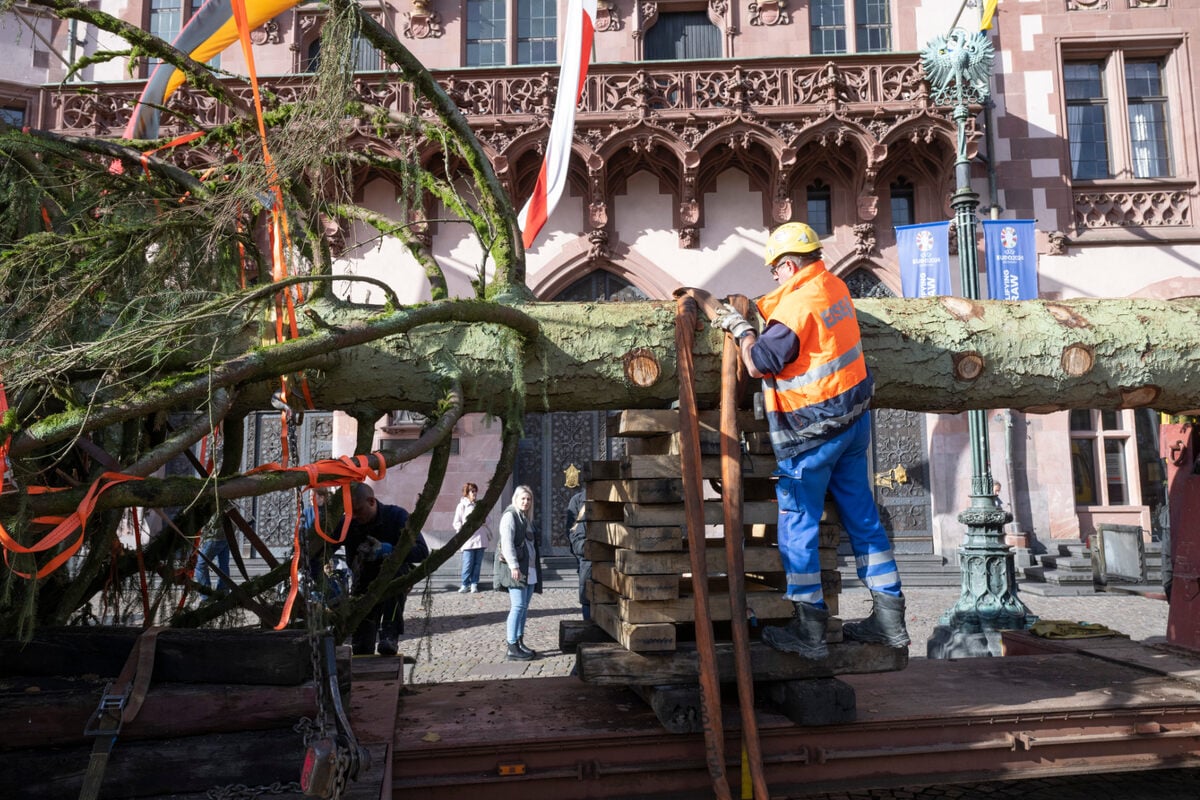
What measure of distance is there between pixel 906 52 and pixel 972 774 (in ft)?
42.8

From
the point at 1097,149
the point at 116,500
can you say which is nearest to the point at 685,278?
the point at 1097,149

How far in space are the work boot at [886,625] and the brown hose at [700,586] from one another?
0.74 metres

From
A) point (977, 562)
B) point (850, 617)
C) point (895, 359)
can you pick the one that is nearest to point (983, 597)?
point (977, 562)

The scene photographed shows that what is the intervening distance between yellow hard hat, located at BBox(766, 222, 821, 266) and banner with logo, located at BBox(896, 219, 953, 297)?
8282 mm

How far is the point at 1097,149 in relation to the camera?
1538 cm

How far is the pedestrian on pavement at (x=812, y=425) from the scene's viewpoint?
3557mm

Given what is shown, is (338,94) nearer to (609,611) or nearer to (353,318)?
(353,318)

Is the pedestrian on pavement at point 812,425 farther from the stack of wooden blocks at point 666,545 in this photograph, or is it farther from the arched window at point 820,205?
the arched window at point 820,205

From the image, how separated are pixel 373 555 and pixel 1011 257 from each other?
914 cm

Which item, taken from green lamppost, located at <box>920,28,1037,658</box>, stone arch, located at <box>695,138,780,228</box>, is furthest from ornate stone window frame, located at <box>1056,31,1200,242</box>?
green lamppost, located at <box>920,28,1037,658</box>

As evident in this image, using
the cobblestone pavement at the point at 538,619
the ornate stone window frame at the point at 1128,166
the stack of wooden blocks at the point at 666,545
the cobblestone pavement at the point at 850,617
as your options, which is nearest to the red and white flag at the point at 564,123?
the stack of wooden blocks at the point at 666,545

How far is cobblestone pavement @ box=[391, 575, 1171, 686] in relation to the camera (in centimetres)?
794

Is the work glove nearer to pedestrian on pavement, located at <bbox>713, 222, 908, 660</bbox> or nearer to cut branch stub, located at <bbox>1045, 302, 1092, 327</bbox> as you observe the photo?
pedestrian on pavement, located at <bbox>713, 222, 908, 660</bbox>

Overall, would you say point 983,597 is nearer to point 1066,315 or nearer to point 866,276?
point 1066,315
